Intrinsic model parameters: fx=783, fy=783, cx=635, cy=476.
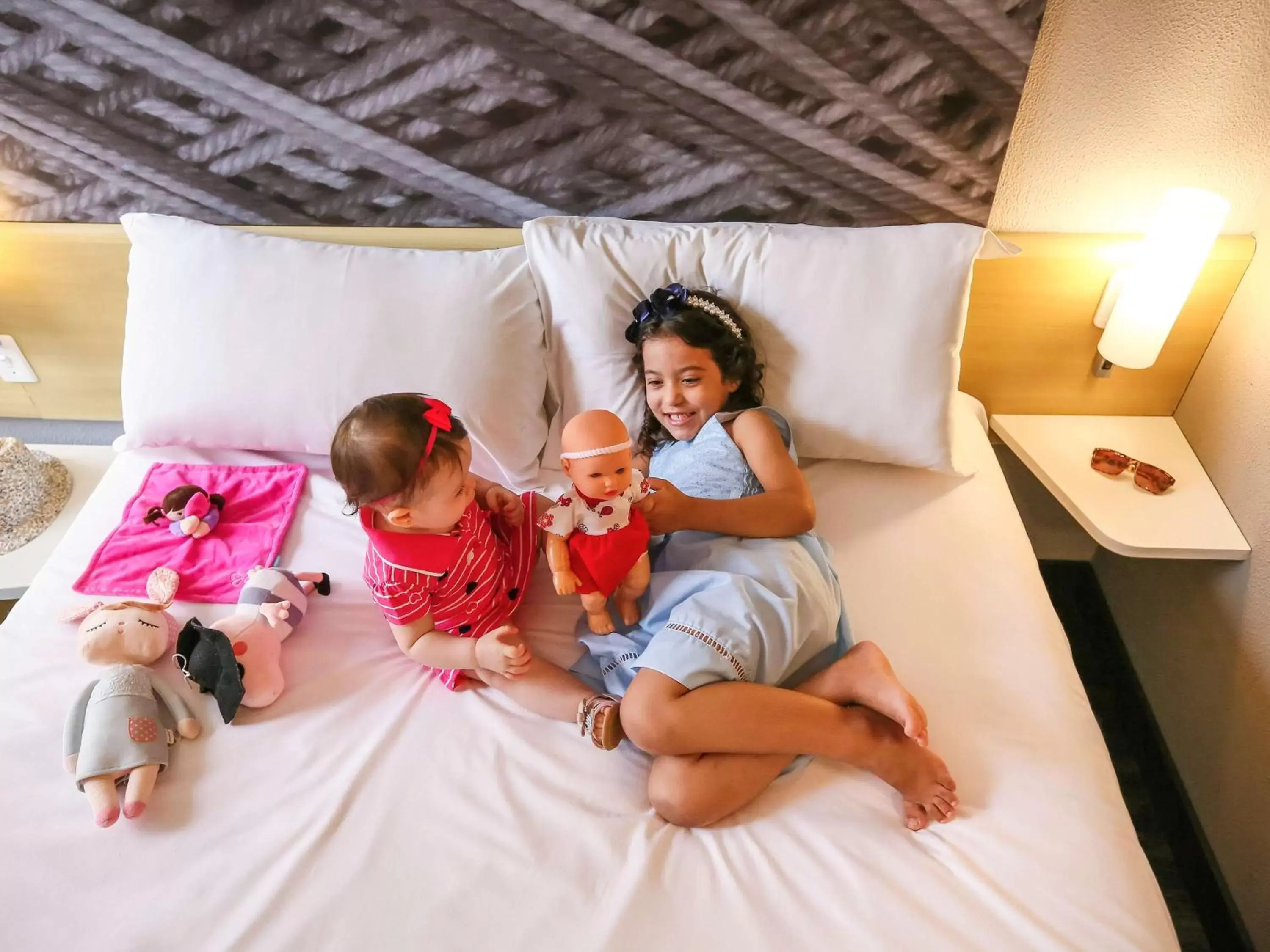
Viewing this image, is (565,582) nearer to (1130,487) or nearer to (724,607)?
(724,607)

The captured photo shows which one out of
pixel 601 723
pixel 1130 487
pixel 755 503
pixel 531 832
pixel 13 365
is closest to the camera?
pixel 531 832

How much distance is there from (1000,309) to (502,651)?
120 centimetres

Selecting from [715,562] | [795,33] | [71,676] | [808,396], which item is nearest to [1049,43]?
[795,33]

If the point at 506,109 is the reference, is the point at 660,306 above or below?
below

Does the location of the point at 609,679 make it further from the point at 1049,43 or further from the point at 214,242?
the point at 1049,43

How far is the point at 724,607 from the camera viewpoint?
1155 millimetres

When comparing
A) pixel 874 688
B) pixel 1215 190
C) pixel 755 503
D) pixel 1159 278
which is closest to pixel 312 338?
pixel 755 503

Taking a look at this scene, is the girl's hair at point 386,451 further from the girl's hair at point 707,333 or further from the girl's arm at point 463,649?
the girl's hair at point 707,333

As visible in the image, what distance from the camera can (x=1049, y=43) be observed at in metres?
1.33

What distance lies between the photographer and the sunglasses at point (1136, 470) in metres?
1.49

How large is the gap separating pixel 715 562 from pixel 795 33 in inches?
35.8

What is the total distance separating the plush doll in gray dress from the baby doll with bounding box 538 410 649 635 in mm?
583

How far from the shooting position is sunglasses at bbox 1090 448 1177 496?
1.49m

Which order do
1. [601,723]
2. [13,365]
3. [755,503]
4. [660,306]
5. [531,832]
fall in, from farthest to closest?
[13,365], [660,306], [755,503], [601,723], [531,832]
